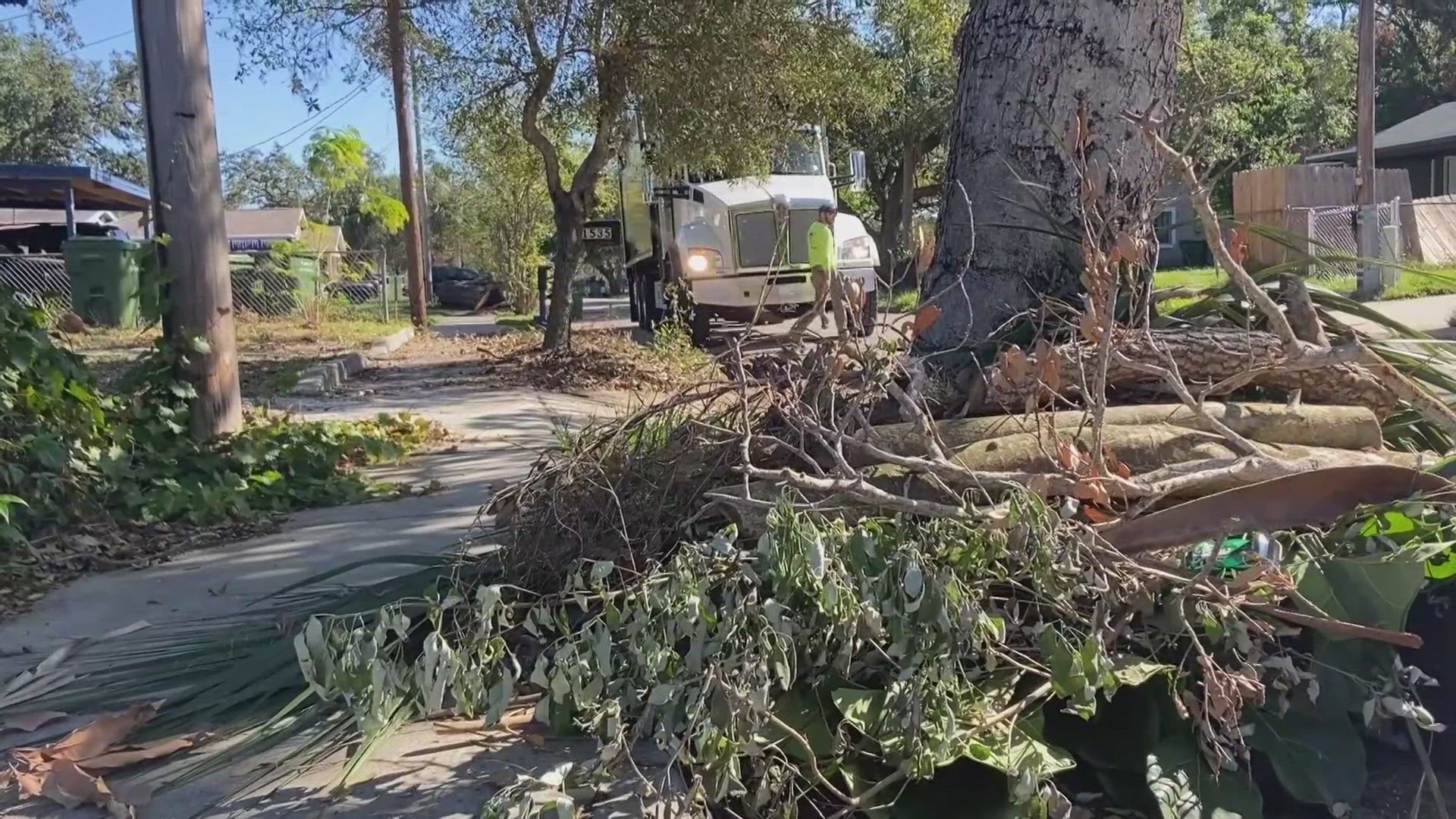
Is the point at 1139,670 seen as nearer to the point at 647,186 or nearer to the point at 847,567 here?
the point at 847,567

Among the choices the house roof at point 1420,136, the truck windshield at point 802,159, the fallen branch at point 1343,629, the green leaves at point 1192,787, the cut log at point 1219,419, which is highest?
the house roof at point 1420,136

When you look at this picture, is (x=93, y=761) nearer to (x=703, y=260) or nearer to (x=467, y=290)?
(x=703, y=260)

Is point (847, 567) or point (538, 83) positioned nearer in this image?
point (847, 567)

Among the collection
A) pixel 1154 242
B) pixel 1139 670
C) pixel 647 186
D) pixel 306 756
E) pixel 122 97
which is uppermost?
pixel 122 97

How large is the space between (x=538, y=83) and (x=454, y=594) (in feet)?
34.0

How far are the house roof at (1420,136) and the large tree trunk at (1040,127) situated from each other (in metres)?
28.4

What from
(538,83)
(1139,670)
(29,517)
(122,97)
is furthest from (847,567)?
(122,97)

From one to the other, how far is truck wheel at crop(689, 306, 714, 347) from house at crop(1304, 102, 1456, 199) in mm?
21137

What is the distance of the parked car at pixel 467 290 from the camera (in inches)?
1389

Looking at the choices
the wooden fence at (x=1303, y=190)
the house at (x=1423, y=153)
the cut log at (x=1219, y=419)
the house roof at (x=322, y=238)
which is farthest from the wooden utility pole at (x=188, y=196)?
the house at (x=1423, y=153)

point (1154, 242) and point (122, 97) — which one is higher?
point (122, 97)

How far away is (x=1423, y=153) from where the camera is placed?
3184 centimetres

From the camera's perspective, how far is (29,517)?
17.2 ft

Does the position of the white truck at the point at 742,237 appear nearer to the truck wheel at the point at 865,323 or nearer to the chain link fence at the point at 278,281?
the chain link fence at the point at 278,281
